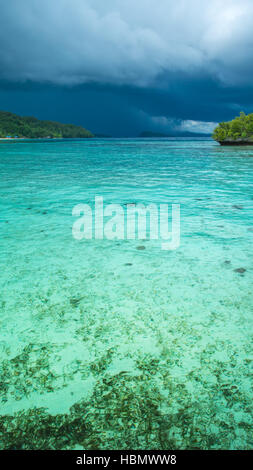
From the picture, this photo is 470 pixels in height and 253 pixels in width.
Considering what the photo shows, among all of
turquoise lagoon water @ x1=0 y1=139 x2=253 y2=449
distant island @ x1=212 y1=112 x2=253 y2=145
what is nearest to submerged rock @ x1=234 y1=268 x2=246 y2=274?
turquoise lagoon water @ x1=0 y1=139 x2=253 y2=449

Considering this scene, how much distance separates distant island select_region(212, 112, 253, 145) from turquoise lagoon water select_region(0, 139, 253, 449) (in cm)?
10611

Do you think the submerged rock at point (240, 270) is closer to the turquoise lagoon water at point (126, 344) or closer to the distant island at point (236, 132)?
the turquoise lagoon water at point (126, 344)

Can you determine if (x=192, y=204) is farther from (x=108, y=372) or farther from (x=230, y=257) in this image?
(x=108, y=372)

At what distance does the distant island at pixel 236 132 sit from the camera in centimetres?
9907

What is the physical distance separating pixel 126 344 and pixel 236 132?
115128mm

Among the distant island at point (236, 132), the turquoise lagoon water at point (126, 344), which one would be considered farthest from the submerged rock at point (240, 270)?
the distant island at point (236, 132)

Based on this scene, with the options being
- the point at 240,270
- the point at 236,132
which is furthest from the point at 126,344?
the point at 236,132

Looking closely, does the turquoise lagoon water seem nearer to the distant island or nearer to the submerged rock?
the submerged rock

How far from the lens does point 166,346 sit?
3471mm

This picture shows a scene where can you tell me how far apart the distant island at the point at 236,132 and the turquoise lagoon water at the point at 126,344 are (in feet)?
348

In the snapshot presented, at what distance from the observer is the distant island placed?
325ft

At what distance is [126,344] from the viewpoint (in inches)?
139

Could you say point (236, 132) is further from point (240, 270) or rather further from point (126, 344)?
point (126, 344)
